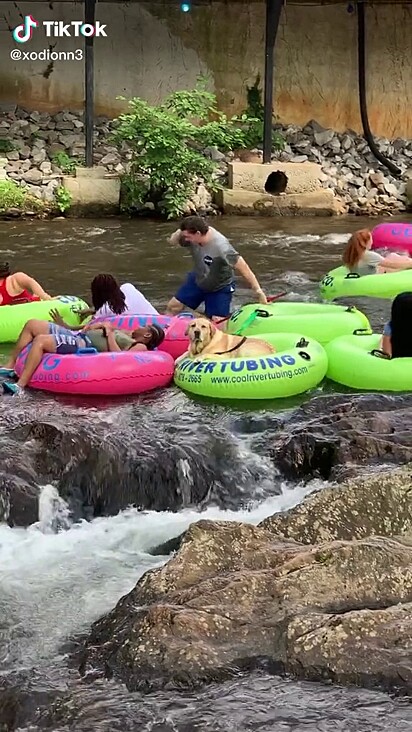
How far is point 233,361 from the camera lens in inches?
309

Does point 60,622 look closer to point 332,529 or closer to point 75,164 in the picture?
point 332,529

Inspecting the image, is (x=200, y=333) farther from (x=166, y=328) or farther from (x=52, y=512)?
(x=52, y=512)

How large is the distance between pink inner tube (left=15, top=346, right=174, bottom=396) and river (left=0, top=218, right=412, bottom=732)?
0.15 m

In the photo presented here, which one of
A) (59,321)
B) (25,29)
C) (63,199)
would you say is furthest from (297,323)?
(25,29)

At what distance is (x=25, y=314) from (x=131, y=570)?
13.8 feet

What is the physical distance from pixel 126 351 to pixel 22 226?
7306 millimetres

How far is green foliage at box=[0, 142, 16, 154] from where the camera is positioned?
16703 mm

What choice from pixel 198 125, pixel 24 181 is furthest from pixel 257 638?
pixel 198 125

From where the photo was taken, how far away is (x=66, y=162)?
1625 cm

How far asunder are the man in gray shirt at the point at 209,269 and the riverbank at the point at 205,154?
6.75m

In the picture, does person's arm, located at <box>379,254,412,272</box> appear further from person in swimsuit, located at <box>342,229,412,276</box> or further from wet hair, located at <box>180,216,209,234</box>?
wet hair, located at <box>180,216,209,234</box>

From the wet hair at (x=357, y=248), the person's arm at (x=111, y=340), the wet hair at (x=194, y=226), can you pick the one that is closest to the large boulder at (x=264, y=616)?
the person's arm at (x=111, y=340)

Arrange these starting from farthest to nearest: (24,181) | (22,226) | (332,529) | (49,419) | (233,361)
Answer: (24,181)
(22,226)
(233,361)
(49,419)
(332,529)

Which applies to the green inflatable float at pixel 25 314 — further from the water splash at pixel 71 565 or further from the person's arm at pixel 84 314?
the water splash at pixel 71 565
